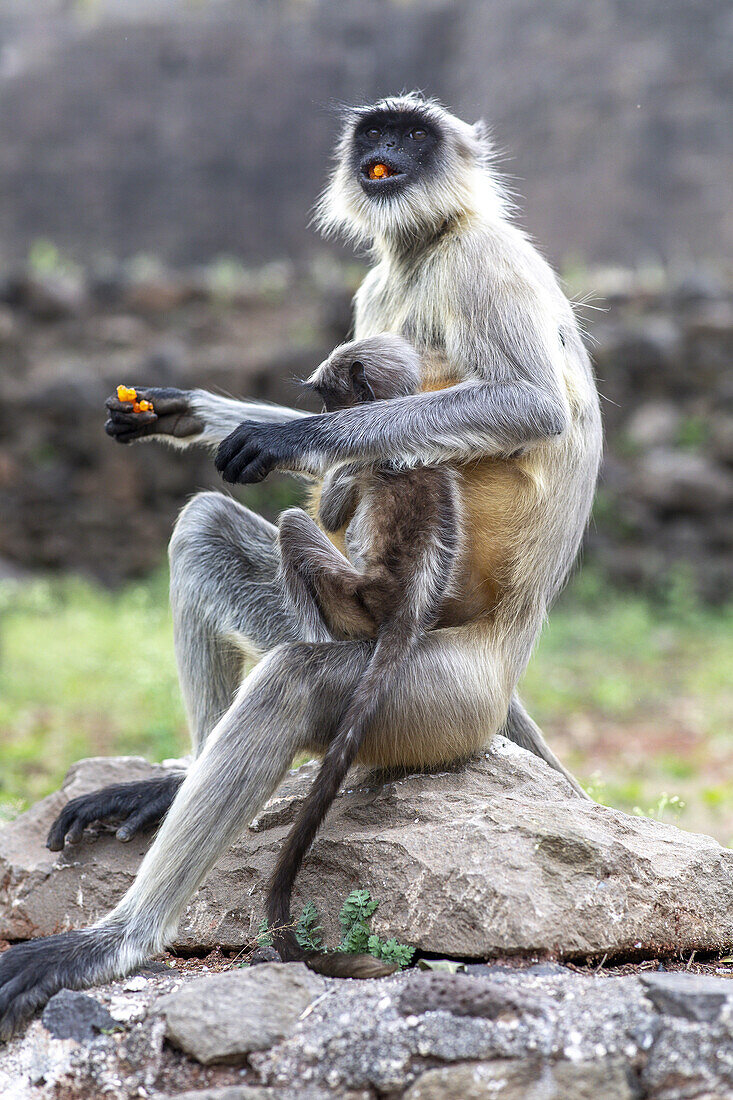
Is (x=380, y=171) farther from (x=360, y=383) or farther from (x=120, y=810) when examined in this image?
(x=120, y=810)

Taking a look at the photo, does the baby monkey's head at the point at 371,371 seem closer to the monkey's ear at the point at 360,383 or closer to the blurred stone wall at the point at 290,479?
the monkey's ear at the point at 360,383

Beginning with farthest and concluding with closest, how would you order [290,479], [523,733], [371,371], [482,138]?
1. [290,479]
2. [482,138]
3. [523,733]
4. [371,371]

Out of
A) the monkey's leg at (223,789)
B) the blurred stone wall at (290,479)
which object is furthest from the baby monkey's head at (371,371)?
the blurred stone wall at (290,479)

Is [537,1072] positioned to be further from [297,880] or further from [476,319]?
[476,319]

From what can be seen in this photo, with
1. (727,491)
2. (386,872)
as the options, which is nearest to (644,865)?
(386,872)

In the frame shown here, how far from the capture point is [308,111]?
1547cm

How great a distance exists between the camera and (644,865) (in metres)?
2.62

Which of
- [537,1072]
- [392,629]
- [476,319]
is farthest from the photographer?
[476,319]

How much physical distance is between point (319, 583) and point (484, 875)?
2.46ft

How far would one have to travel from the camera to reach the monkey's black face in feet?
9.98

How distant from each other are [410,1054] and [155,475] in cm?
860

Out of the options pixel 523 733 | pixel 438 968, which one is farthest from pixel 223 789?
pixel 523 733

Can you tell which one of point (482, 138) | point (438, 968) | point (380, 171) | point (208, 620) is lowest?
point (438, 968)

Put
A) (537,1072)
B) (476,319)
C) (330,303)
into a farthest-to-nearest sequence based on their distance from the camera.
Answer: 1. (330,303)
2. (476,319)
3. (537,1072)
